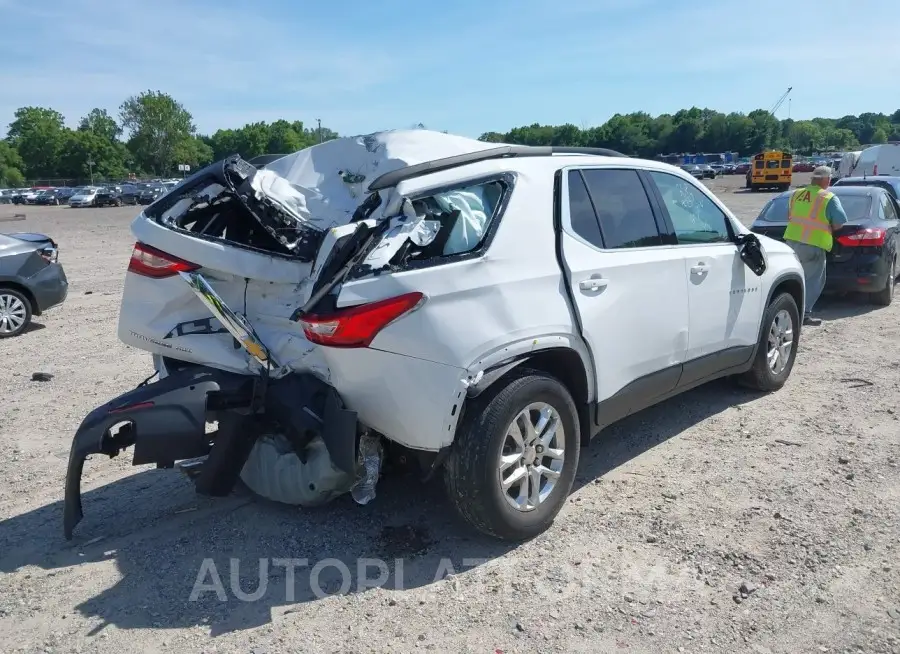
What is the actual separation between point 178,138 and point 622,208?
427ft

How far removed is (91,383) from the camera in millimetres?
6586

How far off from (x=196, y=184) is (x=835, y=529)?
3799 mm

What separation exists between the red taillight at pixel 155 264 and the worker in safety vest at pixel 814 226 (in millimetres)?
6665

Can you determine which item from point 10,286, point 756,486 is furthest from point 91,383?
point 756,486

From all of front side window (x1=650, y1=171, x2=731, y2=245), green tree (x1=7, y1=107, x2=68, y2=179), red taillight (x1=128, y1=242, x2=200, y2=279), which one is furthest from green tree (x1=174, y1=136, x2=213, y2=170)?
red taillight (x1=128, y1=242, x2=200, y2=279)

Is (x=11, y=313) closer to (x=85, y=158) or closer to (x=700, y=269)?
(x=700, y=269)

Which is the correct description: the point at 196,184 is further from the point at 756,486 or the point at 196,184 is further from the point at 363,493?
the point at 756,486

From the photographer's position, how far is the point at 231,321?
3.68m

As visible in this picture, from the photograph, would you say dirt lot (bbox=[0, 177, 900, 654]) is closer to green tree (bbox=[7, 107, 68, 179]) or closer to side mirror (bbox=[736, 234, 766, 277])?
side mirror (bbox=[736, 234, 766, 277])

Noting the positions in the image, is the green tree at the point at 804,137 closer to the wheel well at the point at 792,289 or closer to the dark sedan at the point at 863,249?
the dark sedan at the point at 863,249

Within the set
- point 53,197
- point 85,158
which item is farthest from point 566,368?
point 85,158

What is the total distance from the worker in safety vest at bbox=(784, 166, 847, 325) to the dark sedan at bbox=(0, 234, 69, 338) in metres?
8.65

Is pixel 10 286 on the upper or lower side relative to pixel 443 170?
lower

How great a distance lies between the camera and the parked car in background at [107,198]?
53188 mm
